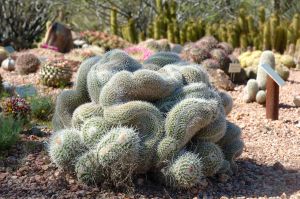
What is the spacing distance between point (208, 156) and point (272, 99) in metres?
2.64

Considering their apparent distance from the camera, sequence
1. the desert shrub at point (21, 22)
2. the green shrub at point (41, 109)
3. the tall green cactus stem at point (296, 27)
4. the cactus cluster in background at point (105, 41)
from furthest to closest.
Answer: the desert shrub at point (21, 22) → the cactus cluster in background at point (105, 41) → the tall green cactus stem at point (296, 27) → the green shrub at point (41, 109)

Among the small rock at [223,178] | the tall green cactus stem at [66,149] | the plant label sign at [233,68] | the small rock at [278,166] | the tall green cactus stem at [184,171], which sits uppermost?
the tall green cactus stem at [66,149]

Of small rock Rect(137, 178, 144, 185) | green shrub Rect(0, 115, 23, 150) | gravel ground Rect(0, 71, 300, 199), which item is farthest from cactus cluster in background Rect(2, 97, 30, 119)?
small rock Rect(137, 178, 144, 185)

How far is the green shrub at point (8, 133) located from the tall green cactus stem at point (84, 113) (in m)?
0.72

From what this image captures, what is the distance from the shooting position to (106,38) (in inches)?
523

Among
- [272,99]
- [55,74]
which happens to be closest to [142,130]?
[272,99]

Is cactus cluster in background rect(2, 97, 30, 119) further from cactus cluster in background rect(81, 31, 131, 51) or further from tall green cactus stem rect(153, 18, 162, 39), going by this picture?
tall green cactus stem rect(153, 18, 162, 39)

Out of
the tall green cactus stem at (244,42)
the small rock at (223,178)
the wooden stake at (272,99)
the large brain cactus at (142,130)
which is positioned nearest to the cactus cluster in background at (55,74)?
the wooden stake at (272,99)

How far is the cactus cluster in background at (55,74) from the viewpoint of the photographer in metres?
8.45

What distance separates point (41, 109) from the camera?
6.39 m

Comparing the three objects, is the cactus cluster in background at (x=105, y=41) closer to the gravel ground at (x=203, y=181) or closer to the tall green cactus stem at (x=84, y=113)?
the gravel ground at (x=203, y=181)

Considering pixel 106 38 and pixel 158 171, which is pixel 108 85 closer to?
pixel 158 171

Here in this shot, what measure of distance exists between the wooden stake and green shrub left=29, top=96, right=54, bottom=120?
97.5 inches

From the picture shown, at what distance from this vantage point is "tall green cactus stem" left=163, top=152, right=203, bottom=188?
13.2ft
